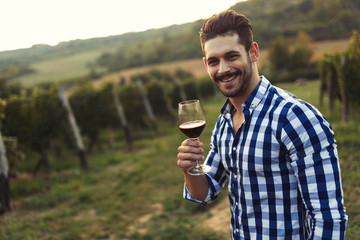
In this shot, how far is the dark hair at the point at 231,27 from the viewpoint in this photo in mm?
1416

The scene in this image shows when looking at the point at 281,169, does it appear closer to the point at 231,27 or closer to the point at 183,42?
the point at 231,27

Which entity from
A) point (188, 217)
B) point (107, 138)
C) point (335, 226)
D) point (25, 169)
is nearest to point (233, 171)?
point (335, 226)

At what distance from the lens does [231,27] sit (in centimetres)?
141

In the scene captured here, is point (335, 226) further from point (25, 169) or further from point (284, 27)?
point (284, 27)

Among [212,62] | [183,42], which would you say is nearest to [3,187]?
[212,62]

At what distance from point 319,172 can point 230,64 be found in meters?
0.63

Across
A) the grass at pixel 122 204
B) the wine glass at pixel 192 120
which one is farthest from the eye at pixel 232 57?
the grass at pixel 122 204

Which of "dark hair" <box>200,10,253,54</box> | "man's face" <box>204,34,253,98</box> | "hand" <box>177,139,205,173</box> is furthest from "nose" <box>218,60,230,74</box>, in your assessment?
"hand" <box>177,139,205,173</box>

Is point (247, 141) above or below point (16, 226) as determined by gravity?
above

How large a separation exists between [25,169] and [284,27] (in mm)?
66026

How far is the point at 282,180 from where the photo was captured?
137cm

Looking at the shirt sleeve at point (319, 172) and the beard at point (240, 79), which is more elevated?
the beard at point (240, 79)

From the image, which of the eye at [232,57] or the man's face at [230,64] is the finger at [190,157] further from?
the eye at [232,57]

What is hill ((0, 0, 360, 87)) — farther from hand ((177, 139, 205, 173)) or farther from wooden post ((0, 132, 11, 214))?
hand ((177, 139, 205, 173))
